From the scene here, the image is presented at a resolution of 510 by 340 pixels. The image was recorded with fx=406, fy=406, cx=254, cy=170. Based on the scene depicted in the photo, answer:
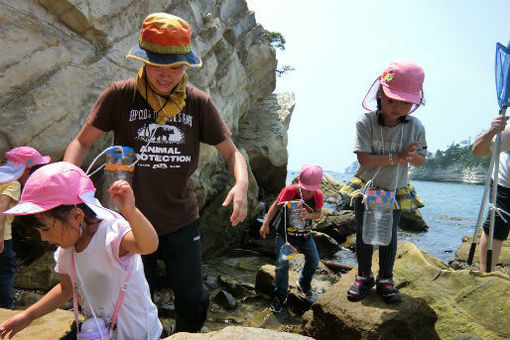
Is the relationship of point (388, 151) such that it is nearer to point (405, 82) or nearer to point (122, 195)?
point (405, 82)

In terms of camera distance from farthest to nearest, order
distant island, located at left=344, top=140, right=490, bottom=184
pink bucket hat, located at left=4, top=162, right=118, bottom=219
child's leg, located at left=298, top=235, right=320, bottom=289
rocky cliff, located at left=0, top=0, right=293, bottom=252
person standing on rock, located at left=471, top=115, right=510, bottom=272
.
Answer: distant island, located at left=344, top=140, right=490, bottom=184
child's leg, located at left=298, top=235, right=320, bottom=289
rocky cliff, located at left=0, top=0, right=293, bottom=252
person standing on rock, located at left=471, top=115, right=510, bottom=272
pink bucket hat, located at left=4, top=162, right=118, bottom=219

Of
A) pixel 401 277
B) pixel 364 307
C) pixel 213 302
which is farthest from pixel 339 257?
pixel 364 307

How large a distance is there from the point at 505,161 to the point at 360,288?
238 cm

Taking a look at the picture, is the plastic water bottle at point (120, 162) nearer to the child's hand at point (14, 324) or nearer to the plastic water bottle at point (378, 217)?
the child's hand at point (14, 324)

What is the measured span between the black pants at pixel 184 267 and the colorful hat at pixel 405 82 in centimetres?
206

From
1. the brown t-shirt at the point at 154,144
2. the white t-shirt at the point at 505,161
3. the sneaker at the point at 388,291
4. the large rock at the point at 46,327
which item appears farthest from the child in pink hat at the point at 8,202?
the white t-shirt at the point at 505,161

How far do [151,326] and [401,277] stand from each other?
3.29 meters

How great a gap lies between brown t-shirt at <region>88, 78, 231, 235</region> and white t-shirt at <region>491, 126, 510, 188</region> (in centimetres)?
355

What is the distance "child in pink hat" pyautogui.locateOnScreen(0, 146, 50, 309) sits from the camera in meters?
4.09

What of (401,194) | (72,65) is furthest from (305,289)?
(72,65)

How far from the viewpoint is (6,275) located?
414 centimetres

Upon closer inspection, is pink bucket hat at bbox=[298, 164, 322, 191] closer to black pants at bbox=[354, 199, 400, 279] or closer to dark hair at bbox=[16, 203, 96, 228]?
black pants at bbox=[354, 199, 400, 279]

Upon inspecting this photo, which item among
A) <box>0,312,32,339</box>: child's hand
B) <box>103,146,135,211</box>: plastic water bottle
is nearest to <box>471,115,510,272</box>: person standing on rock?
<box>103,146,135,211</box>: plastic water bottle

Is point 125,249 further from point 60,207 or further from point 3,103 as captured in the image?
point 3,103
